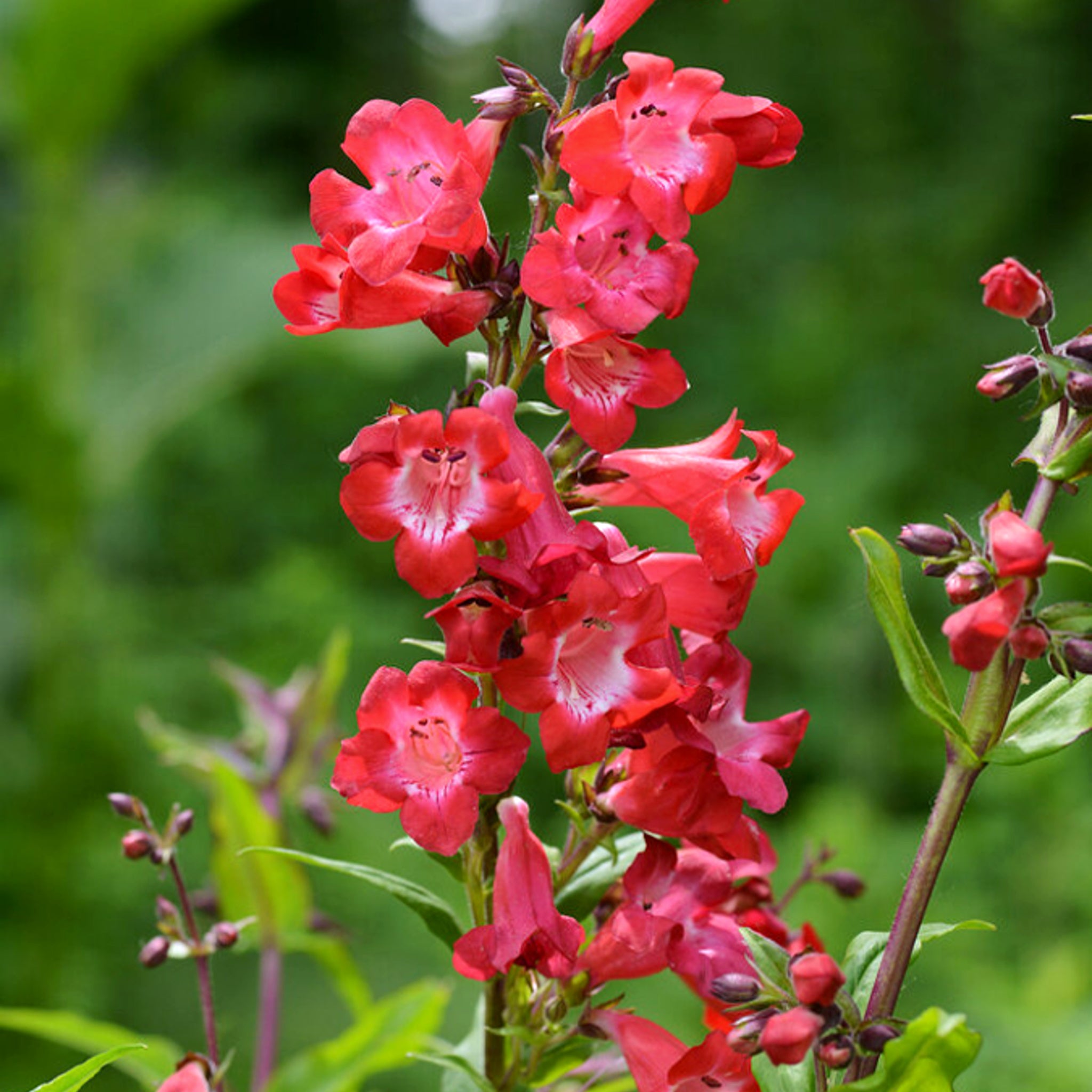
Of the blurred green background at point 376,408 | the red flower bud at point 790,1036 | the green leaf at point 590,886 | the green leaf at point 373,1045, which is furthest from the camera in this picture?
the blurred green background at point 376,408

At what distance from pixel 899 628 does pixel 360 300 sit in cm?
21

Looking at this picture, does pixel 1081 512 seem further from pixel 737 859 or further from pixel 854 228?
pixel 737 859

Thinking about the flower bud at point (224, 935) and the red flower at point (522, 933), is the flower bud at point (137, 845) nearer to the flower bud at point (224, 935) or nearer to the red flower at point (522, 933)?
the flower bud at point (224, 935)

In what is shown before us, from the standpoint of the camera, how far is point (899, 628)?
1.51 feet

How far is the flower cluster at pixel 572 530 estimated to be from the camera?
0.43 metres

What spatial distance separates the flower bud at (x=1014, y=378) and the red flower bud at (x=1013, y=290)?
0.02m

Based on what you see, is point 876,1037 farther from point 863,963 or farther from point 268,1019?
point 268,1019

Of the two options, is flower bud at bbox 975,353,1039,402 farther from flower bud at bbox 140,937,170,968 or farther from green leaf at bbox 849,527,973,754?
flower bud at bbox 140,937,170,968

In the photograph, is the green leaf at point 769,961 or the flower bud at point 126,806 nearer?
the green leaf at point 769,961

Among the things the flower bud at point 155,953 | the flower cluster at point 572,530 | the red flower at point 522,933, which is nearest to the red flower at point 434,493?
the flower cluster at point 572,530

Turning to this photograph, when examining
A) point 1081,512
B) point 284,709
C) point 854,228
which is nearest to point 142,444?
point 284,709

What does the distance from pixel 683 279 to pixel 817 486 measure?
97.7 inches

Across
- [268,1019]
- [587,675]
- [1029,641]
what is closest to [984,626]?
[1029,641]

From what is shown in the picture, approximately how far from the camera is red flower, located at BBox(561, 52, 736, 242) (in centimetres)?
43
